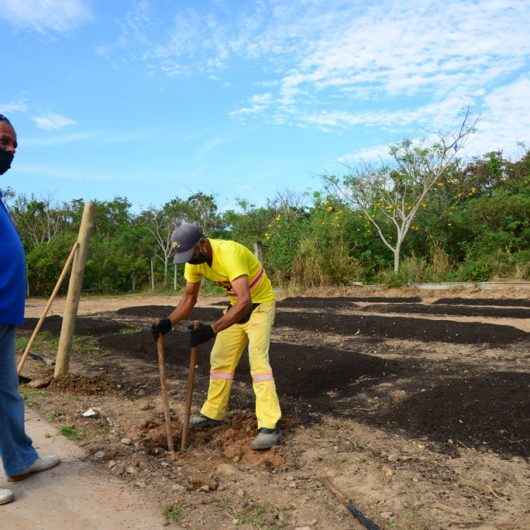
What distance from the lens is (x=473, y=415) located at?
3961mm

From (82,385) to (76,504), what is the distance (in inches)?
100

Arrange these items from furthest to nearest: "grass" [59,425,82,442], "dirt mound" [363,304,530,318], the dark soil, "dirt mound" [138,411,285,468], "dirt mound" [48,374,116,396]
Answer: the dark soil < "dirt mound" [363,304,530,318] < "dirt mound" [48,374,116,396] < "grass" [59,425,82,442] < "dirt mound" [138,411,285,468]

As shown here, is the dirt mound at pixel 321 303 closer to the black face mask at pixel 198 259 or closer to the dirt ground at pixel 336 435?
the dirt ground at pixel 336 435

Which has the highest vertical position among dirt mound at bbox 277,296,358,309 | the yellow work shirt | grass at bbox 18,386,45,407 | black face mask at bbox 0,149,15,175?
black face mask at bbox 0,149,15,175

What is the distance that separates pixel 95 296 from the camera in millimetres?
19422

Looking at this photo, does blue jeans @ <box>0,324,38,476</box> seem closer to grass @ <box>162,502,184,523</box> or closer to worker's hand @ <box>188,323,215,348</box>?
grass @ <box>162,502,184,523</box>

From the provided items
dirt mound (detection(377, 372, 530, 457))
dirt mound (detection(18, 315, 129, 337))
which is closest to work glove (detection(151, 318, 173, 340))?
dirt mound (detection(377, 372, 530, 457))

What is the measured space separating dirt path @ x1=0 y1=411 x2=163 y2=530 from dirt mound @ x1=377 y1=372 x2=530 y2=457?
6.35 ft

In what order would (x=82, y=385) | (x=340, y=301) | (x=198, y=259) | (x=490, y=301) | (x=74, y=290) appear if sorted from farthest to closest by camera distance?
(x=340, y=301)
(x=490, y=301)
(x=74, y=290)
(x=82, y=385)
(x=198, y=259)

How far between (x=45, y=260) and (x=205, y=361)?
1363 cm

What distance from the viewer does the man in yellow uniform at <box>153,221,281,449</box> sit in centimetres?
348

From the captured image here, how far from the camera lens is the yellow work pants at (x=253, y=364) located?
359 cm

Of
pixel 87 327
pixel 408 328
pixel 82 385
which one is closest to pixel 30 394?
pixel 82 385

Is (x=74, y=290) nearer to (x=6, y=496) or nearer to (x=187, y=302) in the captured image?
(x=187, y=302)
